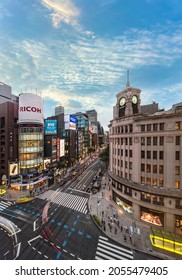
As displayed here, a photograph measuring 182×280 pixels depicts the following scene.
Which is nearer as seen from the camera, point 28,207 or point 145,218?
point 145,218

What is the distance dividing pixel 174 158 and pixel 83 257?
71.6ft

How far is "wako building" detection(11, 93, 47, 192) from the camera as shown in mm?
48312

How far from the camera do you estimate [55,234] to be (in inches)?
957

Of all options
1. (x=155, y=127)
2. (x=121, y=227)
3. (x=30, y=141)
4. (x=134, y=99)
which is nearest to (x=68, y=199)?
(x=121, y=227)

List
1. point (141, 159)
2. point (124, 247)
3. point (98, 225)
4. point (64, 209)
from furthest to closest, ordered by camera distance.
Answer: point (64, 209) < point (141, 159) < point (98, 225) < point (124, 247)

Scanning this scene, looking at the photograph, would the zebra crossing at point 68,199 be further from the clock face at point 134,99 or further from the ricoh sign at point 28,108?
the clock face at point 134,99

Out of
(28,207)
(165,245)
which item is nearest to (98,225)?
(165,245)

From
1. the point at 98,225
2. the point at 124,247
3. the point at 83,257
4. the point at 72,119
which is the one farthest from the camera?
the point at 72,119

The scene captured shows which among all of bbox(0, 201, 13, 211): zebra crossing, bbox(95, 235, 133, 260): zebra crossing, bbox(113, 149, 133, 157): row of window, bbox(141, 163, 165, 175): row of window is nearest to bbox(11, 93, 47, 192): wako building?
bbox(0, 201, 13, 211): zebra crossing

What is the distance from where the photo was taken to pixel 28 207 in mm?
34875

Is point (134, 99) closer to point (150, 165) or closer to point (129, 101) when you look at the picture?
point (129, 101)

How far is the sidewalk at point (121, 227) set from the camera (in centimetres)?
2178
